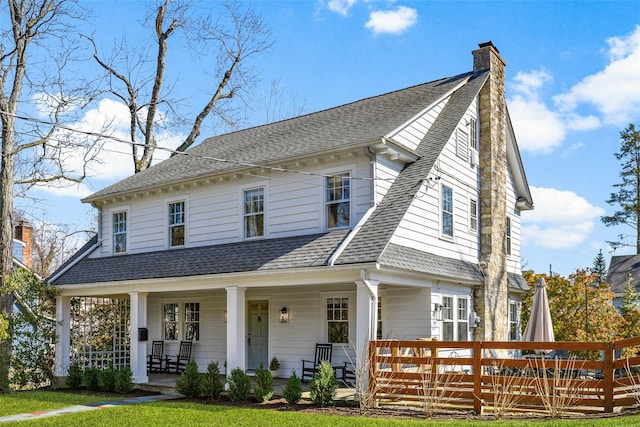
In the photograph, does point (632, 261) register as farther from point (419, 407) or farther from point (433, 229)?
point (419, 407)

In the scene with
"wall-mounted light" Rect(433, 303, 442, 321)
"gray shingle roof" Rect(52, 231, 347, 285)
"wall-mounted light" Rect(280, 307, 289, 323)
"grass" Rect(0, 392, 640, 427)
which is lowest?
"grass" Rect(0, 392, 640, 427)

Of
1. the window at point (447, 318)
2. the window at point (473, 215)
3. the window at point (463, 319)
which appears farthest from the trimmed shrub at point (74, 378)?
the window at point (473, 215)

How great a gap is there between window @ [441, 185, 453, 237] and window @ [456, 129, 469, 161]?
1246 mm

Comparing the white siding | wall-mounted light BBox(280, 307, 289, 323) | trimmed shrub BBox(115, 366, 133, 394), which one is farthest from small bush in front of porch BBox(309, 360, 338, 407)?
trimmed shrub BBox(115, 366, 133, 394)

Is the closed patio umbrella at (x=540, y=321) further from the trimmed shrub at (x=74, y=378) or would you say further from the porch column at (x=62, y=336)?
the porch column at (x=62, y=336)

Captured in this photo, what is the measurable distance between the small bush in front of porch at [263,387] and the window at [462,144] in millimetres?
7545

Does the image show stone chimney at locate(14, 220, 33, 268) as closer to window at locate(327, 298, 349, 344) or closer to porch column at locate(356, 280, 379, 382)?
window at locate(327, 298, 349, 344)

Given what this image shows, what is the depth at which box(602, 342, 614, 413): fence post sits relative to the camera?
9.68 meters

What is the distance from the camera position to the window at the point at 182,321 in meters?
18.4

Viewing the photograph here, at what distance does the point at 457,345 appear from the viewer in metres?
10.8

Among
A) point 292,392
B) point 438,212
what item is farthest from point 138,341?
point 438,212

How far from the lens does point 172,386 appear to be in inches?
585

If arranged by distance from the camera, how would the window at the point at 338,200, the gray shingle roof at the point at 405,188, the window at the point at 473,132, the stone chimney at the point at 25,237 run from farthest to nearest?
the stone chimney at the point at 25,237, the window at the point at 473,132, the window at the point at 338,200, the gray shingle roof at the point at 405,188

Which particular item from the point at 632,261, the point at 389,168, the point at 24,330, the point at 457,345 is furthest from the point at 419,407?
the point at 632,261
